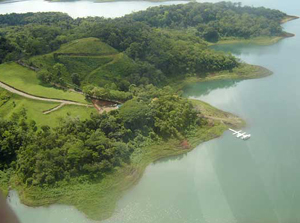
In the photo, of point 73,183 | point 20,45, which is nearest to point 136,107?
point 73,183

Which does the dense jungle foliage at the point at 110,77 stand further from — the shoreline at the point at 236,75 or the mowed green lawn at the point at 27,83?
the mowed green lawn at the point at 27,83

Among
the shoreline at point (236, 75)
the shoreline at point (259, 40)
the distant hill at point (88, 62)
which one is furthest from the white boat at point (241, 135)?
the shoreline at point (259, 40)

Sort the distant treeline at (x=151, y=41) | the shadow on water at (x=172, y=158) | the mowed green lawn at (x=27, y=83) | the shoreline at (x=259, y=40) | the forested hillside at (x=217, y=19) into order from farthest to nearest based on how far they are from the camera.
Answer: the forested hillside at (x=217, y=19) → the shoreline at (x=259, y=40) → the distant treeline at (x=151, y=41) → the mowed green lawn at (x=27, y=83) → the shadow on water at (x=172, y=158)

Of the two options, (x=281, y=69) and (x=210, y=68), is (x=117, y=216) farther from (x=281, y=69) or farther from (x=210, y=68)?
(x=281, y=69)

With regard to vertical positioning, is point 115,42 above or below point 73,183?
above

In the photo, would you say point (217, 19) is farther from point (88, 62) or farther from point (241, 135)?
point (241, 135)

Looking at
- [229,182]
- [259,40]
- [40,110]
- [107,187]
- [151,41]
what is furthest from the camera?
[259,40]

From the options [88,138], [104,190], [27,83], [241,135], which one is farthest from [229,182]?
[27,83]
